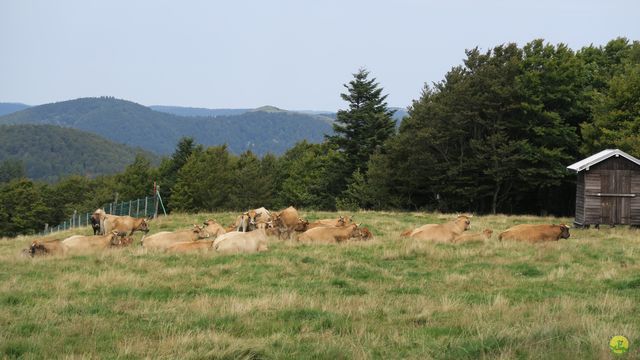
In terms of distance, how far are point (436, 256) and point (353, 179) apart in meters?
52.1

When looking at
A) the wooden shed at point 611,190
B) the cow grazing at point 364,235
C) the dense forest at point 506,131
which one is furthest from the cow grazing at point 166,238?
the dense forest at point 506,131

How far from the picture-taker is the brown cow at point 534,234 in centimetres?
1811

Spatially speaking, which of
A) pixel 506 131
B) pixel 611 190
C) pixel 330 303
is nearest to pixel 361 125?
pixel 506 131

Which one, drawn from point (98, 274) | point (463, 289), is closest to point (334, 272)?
point (463, 289)

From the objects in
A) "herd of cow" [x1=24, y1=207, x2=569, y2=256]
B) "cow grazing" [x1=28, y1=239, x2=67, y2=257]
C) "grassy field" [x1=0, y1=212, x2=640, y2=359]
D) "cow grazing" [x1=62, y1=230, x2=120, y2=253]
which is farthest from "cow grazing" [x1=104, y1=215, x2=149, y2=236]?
"grassy field" [x1=0, y1=212, x2=640, y2=359]

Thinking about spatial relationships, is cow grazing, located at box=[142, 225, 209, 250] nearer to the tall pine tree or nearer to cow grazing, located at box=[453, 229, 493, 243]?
cow grazing, located at box=[453, 229, 493, 243]

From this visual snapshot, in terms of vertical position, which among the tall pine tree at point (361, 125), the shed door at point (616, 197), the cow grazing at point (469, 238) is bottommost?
the cow grazing at point (469, 238)

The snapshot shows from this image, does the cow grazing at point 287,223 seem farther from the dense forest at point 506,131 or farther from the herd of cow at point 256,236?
the dense forest at point 506,131

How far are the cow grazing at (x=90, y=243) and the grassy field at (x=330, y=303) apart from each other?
63.7 inches

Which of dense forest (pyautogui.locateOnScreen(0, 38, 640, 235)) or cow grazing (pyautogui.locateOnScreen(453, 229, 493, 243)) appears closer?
cow grazing (pyautogui.locateOnScreen(453, 229, 493, 243))

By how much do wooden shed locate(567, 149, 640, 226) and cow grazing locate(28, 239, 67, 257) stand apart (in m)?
20.5

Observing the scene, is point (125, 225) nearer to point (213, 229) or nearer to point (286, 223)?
point (213, 229)

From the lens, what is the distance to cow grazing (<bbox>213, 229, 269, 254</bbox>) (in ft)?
52.6

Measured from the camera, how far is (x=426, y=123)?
166ft
